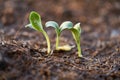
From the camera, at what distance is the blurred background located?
11.3 ft

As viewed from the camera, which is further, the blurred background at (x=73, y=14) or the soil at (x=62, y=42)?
the blurred background at (x=73, y=14)

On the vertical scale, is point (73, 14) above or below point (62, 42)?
above

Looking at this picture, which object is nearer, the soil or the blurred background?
the soil

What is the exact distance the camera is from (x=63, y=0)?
4020 mm

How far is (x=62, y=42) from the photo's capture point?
2832 millimetres

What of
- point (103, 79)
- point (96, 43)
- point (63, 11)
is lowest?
point (103, 79)

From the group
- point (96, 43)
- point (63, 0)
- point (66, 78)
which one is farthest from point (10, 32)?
point (66, 78)

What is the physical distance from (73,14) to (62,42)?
43.3 inches

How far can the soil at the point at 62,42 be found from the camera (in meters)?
1.65

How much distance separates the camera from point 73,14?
3.87 metres

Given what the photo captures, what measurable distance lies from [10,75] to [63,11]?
235cm

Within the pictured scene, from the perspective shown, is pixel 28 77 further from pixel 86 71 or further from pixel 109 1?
pixel 109 1

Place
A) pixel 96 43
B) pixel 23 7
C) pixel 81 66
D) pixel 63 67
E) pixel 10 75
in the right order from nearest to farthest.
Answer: pixel 10 75 < pixel 63 67 < pixel 81 66 < pixel 96 43 < pixel 23 7

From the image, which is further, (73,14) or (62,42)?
(73,14)
